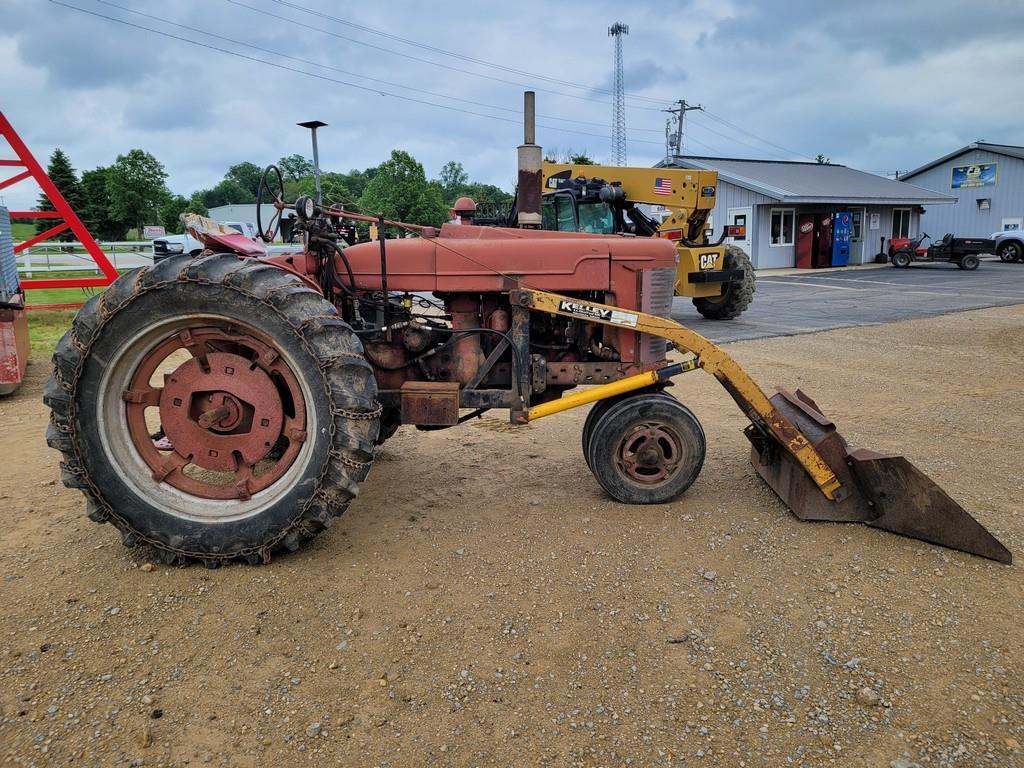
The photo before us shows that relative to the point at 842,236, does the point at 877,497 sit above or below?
below

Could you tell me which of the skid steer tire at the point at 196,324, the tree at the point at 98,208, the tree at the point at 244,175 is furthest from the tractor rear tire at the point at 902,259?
the tree at the point at 244,175

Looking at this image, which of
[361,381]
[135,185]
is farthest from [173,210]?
[361,381]

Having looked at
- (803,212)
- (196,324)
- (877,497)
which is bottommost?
(877,497)

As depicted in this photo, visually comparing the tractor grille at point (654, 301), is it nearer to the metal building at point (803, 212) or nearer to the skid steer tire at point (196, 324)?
the skid steer tire at point (196, 324)

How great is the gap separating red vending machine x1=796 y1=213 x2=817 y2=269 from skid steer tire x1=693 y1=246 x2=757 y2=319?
48.9 ft

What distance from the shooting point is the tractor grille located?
4.09 m

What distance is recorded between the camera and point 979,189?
31.1 m

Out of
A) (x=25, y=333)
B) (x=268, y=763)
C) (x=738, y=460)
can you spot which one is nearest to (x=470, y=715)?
(x=268, y=763)

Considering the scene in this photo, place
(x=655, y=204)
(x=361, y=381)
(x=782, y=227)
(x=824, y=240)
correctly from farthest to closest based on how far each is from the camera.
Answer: (x=824, y=240) < (x=782, y=227) < (x=655, y=204) < (x=361, y=381)

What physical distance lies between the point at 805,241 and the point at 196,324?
26.6m

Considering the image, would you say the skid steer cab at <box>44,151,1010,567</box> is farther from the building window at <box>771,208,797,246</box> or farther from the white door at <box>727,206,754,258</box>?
the building window at <box>771,208,797,246</box>

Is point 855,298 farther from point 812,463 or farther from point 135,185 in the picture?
point 135,185

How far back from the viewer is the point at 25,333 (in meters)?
7.40

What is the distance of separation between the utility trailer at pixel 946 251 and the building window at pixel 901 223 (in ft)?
7.14
